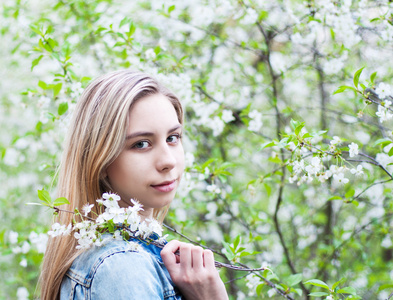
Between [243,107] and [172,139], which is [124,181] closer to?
[172,139]

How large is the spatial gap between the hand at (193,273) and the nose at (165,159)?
25 cm

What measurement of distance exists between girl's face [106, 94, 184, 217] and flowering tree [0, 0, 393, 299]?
476 mm

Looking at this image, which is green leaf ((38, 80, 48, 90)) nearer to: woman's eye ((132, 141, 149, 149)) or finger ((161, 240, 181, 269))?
woman's eye ((132, 141, 149, 149))

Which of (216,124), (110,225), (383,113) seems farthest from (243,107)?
(110,225)

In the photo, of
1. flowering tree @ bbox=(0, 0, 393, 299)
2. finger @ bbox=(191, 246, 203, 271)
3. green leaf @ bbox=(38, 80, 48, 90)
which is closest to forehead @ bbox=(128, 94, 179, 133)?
finger @ bbox=(191, 246, 203, 271)

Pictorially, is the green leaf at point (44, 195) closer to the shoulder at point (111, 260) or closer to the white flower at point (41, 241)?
the shoulder at point (111, 260)

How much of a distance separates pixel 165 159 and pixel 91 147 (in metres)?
0.26

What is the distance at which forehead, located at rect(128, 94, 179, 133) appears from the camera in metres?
1.40

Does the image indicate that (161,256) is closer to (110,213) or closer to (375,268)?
(110,213)

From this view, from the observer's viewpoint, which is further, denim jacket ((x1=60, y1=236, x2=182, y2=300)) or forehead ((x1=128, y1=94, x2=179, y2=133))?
forehead ((x1=128, y1=94, x2=179, y2=133))

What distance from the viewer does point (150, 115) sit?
1431 mm

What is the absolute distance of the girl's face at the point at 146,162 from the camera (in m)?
1.37

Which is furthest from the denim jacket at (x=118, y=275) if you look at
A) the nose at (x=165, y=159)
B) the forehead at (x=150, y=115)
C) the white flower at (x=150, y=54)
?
the white flower at (x=150, y=54)

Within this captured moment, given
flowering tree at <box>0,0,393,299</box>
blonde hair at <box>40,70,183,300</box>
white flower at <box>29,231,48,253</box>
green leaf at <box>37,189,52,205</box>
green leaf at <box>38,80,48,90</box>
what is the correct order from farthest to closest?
1. flowering tree at <box>0,0,393,299</box>
2. green leaf at <box>38,80,48,90</box>
3. white flower at <box>29,231,48,253</box>
4. blonde hair at <box>40,70,183,300</box>
5. green leaf at <box>37,189,52,205</box>
